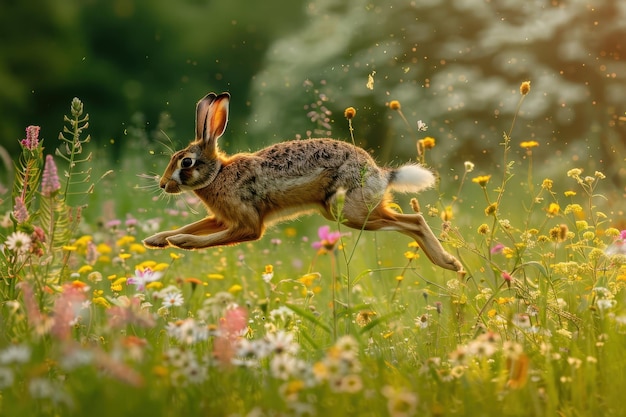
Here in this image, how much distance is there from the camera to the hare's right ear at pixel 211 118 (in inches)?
174

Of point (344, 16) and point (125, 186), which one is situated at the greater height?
point (344, 16)

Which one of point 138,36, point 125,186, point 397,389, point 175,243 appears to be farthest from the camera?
point 138,36

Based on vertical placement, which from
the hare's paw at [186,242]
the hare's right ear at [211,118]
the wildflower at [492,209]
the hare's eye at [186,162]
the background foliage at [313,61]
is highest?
the background foliage at [313,61]

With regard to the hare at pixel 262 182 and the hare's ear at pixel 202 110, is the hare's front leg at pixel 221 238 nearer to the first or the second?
the hare at pixel 262 182

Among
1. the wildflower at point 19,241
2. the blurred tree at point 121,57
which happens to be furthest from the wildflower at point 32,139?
the blurred tree at point 121,57

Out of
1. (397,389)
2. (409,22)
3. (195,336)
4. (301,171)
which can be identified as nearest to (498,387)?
(397,389)

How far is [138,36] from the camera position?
13.9 meters

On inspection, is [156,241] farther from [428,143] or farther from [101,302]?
[428,143]

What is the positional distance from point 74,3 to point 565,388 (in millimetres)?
13076

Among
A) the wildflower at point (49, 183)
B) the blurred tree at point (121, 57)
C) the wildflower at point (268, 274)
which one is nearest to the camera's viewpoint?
the wildflower at point (49, 183)

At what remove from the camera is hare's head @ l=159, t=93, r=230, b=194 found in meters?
4.34

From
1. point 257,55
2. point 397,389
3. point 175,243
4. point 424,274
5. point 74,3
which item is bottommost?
point 397,389

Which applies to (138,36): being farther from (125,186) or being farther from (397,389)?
(397,389)

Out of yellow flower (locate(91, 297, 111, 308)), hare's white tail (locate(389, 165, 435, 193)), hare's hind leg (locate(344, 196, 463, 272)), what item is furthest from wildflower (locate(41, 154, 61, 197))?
hare's white tail (locate(389, 165, 435, 193))
